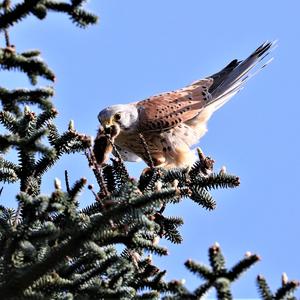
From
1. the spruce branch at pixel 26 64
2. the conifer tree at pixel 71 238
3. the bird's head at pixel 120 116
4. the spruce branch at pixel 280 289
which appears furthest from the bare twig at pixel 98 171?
the bird's head at pixel 120 116

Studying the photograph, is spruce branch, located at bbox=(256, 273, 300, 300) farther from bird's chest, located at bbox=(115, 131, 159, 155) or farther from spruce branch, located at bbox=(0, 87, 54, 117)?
bird's chest, located at bbox=(115, 131, 159, 155)

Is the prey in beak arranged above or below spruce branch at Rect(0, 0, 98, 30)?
above

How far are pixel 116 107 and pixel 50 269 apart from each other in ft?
14.7

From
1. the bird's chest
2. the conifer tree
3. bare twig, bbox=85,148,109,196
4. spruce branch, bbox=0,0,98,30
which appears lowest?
the conifer tree

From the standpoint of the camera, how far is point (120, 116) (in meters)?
7.17

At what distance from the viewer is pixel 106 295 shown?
3.07 m

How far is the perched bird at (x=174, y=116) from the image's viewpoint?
23.2 feet

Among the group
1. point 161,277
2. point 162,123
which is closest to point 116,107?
point 162,123

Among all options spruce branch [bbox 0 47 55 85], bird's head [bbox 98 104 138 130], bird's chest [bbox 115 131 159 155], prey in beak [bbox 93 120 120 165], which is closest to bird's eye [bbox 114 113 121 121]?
bird's head [bbox 98 104 138 130]

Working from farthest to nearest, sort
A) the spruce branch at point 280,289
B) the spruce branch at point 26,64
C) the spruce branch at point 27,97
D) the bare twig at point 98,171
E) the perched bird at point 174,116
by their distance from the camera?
the perched bird at point 174,116
the bare twig at point 98,171
the spruce branch at point 27,97
the spruce branch at point 26,64
the spruce branch at point 280,289

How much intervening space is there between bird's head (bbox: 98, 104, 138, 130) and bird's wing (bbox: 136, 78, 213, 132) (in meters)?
0.09

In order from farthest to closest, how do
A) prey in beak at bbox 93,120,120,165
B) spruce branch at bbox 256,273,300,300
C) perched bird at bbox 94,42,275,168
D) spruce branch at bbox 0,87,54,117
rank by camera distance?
perched bird at bbox 94,42,275,168, prey in beak at bbox 93,120,120,165, spruce branch at bbox 0,87,54,117, spruce branch at bbox 256,273,300,300

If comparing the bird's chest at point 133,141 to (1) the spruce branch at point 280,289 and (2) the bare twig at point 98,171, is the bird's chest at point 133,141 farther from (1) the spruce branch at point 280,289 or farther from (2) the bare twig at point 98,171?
(1) the spruce branch at point 280,289

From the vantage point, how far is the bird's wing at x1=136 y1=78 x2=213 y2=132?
7352 mm
